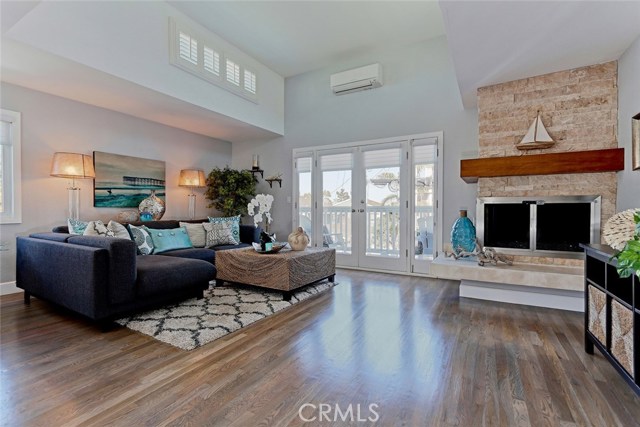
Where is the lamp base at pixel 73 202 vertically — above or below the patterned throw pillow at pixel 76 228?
above

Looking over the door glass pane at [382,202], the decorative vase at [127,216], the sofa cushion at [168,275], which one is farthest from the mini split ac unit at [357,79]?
the decorative vase at [127,216]

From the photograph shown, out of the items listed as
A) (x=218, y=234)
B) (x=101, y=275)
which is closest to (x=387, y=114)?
(x=218, y=234)

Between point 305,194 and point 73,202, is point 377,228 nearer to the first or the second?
point 305,194

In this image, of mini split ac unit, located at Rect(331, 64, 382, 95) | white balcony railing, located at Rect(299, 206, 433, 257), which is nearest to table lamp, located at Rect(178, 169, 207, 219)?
white balcony railing, located at Rect(299, 206, 433, 257)

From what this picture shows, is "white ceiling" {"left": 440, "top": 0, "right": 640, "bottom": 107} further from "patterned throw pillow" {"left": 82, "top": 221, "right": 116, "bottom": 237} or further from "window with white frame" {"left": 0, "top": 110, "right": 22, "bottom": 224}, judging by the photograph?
"window with white frame" {"left": 0, "top": 110, "right": 22, "bottom": 224}

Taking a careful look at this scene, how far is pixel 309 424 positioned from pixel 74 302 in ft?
7.21

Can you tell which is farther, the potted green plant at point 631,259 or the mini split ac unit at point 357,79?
the mini split ac unit at point 357,79

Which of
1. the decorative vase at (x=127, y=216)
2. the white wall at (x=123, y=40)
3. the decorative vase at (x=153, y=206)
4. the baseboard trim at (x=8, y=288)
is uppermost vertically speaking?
the white wall at (x=123, y=40)

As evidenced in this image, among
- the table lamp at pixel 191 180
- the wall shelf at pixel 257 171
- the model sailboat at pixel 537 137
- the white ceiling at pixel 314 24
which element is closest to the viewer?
the model sailboat at pixel 537 137

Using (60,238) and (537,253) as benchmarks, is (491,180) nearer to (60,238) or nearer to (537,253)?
(537,253)

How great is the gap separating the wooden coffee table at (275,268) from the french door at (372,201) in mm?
1277

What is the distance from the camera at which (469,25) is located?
2.38 m

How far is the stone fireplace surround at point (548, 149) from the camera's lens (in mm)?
2975

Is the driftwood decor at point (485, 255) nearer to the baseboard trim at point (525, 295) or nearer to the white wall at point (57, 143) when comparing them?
the baseboard trim at point (525, 295)
